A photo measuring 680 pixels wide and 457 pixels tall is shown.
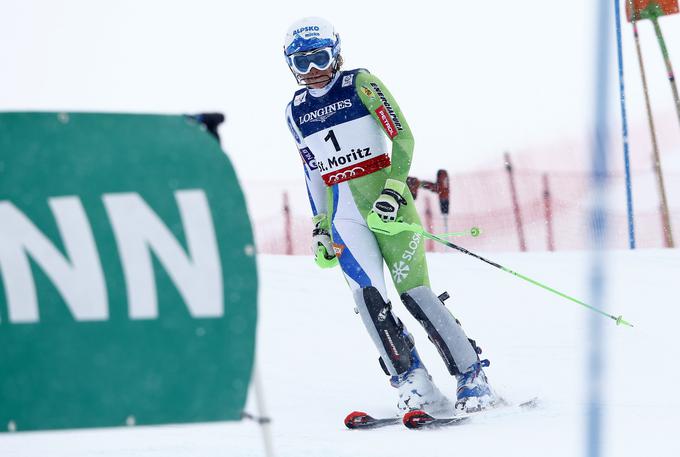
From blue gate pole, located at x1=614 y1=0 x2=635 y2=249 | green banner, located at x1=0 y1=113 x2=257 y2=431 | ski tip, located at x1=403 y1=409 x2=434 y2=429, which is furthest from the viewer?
blue gate pole, located at x1=614 y1=0 x2=635 y2=249

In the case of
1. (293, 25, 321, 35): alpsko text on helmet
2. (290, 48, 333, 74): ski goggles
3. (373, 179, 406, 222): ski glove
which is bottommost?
(373, 179, 406, 222): ski glove

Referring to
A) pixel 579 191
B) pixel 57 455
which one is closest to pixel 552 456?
pixel 57 455

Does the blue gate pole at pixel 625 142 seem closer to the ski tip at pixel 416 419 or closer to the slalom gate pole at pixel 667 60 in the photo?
the slalom gate pole at pixel 667 60

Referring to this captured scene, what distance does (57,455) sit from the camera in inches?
157

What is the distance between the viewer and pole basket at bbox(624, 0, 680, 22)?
35.7 feet

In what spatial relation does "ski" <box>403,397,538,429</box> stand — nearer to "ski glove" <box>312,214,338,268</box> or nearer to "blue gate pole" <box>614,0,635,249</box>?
"ski glove" <box>312,214,338,268</box>

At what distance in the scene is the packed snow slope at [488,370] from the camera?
12.9 ft

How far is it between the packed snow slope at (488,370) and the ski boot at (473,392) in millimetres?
103

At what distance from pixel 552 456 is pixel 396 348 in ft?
4.71

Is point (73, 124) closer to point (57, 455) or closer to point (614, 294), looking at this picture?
point (57, 455)

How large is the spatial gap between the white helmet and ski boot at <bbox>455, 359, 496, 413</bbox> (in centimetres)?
178

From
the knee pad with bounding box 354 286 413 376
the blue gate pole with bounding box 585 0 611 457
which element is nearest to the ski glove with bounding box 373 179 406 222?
the knee pad with bounding box 354 286 413 376

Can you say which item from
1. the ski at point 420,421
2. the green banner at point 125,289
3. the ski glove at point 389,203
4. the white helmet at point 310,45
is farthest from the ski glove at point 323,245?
the green banner at point 125,289

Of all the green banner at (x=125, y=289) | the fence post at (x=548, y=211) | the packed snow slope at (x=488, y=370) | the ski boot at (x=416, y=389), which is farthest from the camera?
the fence post at (x=548, y=211)
